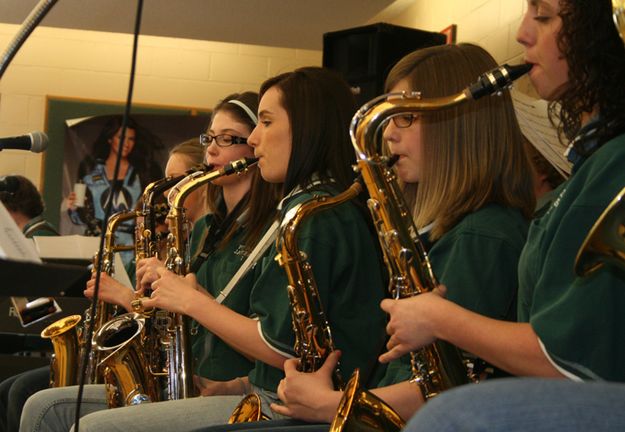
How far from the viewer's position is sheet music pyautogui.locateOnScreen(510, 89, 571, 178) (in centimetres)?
231

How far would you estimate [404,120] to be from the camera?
2209mm

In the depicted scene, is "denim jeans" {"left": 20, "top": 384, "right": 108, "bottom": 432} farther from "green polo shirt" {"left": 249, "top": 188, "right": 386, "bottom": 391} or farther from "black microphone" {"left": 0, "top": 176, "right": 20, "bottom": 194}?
"black microphone" {"left": 0, "top": 176, "right": 20, "bottom": 194}

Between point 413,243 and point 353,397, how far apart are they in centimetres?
40

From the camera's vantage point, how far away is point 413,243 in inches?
79.2

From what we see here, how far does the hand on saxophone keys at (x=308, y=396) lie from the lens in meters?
2.01

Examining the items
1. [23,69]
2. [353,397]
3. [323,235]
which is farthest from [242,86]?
[353,397]

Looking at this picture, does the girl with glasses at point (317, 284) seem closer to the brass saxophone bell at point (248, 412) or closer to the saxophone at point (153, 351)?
the brass saxophone bell at point (248, 412)

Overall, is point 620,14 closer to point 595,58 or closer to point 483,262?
point 595,58

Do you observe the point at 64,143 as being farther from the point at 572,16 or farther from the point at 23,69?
the point at 572,16

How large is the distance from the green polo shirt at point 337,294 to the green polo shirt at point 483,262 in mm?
381

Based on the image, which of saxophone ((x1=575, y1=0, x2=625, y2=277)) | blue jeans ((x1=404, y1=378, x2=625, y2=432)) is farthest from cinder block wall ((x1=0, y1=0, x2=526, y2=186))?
blue jeans ((x1=404, y1=378, x2=625, y2=432))

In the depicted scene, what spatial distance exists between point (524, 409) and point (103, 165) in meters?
6.68

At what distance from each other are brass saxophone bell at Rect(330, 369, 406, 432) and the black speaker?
9.87ft

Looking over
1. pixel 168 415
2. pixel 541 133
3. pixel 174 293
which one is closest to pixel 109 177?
pixel 174 293
